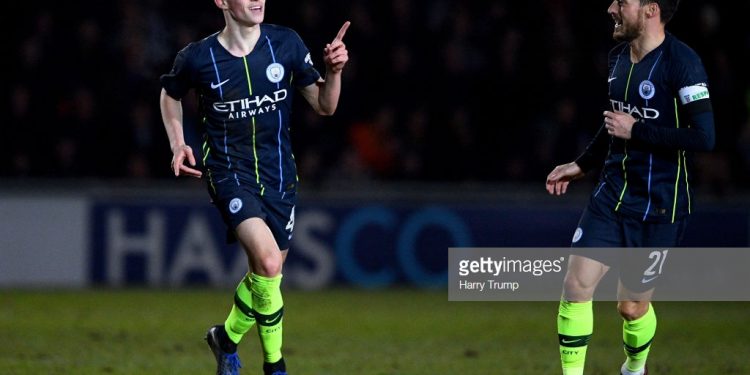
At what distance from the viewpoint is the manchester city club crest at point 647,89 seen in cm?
691

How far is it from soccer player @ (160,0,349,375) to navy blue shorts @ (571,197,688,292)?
159 centimetres

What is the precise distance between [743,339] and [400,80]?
5856 mm

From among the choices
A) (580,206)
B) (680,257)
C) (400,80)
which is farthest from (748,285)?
(400,80)

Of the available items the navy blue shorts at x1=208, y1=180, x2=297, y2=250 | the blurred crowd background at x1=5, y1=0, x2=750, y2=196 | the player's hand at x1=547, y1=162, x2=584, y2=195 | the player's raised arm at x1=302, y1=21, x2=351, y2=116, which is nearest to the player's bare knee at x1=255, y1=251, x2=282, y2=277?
the navy blue shorts at x1=208, y1=180, x2=297, y2=250

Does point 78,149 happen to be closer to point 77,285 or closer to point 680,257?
point 77,285

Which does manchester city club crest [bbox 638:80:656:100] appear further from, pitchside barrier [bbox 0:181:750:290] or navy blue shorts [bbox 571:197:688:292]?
pitchside barrier [bbox 0:181:750:290]

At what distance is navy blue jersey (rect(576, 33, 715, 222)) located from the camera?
675cm

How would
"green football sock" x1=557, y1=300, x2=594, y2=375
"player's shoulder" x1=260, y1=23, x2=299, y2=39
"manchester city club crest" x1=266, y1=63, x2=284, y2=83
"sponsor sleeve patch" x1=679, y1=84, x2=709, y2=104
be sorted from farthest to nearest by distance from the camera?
"player's shoulder" x1=260, y1=23, x2=299, y2=39, "manchester city club crest" x1=266, y1=63, x2=284, y2=83, "green football sock" x1=557, y1=300, x2=594, y2=375, "sponsor sleeve patch" x1=679, y1=84, x2=709, y2=104

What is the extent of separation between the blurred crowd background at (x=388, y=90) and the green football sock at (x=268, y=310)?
7333 mm

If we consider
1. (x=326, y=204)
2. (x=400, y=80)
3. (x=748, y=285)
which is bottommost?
(x=748, y=285)

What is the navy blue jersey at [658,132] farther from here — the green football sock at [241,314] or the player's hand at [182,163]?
the player's hand at [182,163]

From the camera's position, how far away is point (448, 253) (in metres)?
14.3

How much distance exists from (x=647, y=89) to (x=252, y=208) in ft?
7.24

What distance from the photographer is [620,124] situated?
6.85 metres
